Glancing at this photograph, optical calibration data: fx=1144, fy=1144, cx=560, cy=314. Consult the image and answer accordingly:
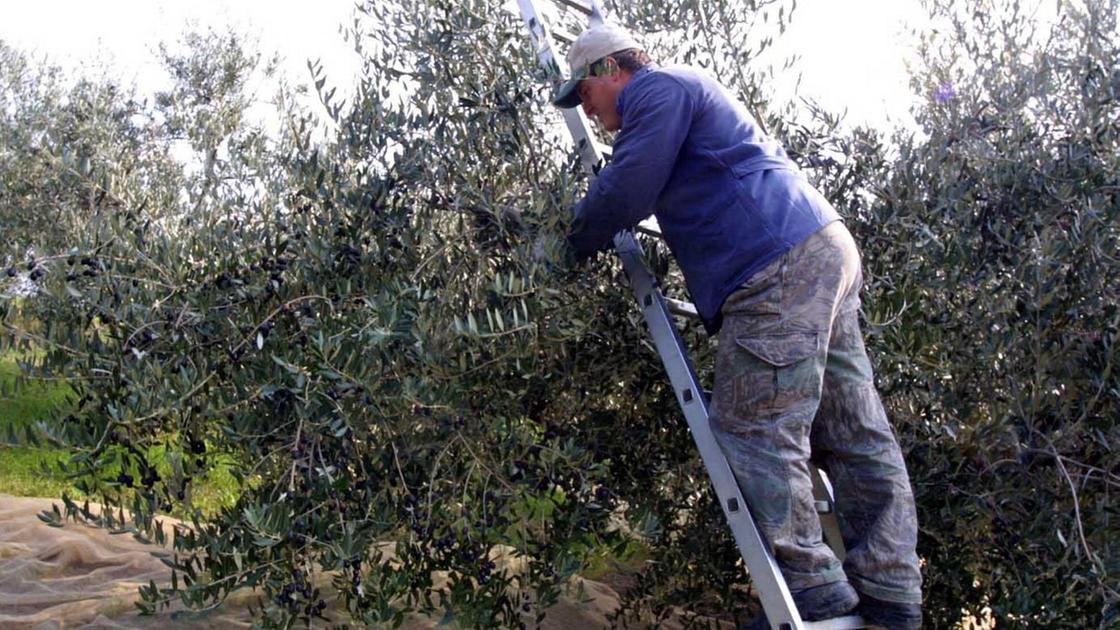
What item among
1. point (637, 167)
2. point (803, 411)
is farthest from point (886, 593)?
point (637, 167)

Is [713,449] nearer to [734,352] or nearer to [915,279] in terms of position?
[734,352]

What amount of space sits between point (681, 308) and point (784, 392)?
64cm

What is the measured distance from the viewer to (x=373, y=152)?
4.04 m

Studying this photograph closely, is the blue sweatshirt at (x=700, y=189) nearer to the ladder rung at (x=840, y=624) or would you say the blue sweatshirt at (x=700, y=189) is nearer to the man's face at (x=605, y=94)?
the man's face at (x=605, y=94)

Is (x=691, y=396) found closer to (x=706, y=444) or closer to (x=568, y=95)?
(x=706, y=444)

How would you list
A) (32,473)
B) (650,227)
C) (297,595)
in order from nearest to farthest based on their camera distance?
(297,595)
(650,227)
(32,473)

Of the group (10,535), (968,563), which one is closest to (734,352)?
(968,563)

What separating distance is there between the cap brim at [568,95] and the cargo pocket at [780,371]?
1.07 metres

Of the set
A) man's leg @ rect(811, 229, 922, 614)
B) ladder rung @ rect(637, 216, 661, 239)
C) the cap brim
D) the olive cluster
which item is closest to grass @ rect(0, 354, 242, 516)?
the olive cluster

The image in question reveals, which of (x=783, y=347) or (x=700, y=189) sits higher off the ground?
(x=700, y=189)

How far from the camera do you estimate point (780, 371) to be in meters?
3.61

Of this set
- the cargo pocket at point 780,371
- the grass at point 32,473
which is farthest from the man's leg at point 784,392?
the grass at point 32,473

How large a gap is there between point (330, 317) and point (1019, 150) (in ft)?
9.03

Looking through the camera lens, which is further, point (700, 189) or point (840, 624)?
point (700, 189)
